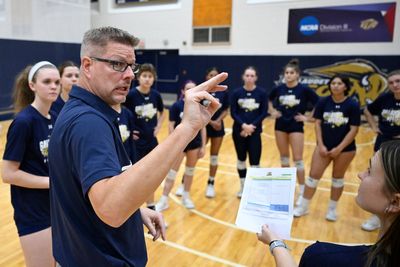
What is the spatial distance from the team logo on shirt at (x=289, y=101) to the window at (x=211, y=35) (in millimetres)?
9894

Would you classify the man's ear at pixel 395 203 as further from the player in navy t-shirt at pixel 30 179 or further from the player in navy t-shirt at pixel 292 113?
the player in navy t-shirt at pixel 292 113

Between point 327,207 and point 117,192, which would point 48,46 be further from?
point 117,192

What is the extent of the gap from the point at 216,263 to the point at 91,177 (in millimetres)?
2963

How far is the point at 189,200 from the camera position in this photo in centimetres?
523

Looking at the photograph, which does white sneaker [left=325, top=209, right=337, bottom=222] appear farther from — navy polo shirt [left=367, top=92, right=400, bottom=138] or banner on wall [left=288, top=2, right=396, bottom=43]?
banner on wall [left=288, top=2, right=396, bottom=43]

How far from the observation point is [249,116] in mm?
5469

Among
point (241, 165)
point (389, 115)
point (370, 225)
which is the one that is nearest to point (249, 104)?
point (241, 165)

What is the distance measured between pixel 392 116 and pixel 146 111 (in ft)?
11.3

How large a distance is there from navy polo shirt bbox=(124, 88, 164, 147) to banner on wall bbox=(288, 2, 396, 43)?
10262 mm

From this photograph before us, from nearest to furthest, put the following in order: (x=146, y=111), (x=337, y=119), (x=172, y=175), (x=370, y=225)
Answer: (x=370, y=225) → (x=337, y=119) → (x=146, y=111) → (x=172, y=175)

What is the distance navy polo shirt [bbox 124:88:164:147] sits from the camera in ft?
15.6

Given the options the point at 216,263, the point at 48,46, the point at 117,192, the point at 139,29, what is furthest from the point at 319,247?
the point at 139,29

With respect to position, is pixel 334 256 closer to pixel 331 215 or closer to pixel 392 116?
pixel 331 215

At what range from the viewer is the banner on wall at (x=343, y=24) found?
11984 millimetres
